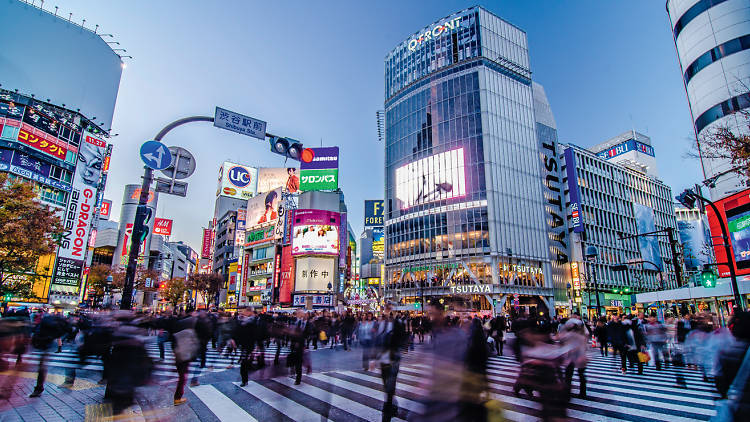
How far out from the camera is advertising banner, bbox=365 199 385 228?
70.8 metres

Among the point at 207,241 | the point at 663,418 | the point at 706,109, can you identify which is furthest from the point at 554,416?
the point at 207,241

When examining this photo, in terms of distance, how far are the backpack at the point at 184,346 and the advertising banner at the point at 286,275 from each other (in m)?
52.9

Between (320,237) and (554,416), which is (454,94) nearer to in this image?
(320,237)

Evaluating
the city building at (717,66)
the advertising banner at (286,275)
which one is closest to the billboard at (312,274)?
the advertising banner at (286,275)

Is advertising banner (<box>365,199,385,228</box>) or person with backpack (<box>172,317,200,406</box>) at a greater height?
advertising banner (<box>365,199,385,228</box>)

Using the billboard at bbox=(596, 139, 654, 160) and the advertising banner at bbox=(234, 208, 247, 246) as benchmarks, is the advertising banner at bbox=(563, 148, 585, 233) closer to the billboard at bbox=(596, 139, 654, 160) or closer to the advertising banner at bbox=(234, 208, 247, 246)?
the billboard at bbox=(596, 139, 654, 160)

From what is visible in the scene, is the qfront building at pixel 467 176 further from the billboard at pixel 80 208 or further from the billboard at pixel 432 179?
the billboard at pixel 80 208

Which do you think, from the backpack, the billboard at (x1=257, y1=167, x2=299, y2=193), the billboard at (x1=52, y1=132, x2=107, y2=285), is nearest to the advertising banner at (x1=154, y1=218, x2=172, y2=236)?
the billboard at (x1=257, y1=167, x2=299, y2=193)

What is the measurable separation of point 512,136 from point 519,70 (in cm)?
1369

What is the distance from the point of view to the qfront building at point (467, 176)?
55.7m

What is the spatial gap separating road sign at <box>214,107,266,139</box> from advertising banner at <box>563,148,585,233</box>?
2456 inches

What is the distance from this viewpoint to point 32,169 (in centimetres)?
4025

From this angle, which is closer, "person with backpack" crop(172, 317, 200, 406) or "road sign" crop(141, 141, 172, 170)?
"person with backpack" crop(172, 317, 200, 406)

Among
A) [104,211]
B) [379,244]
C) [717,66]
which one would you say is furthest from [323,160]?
[104,211]
